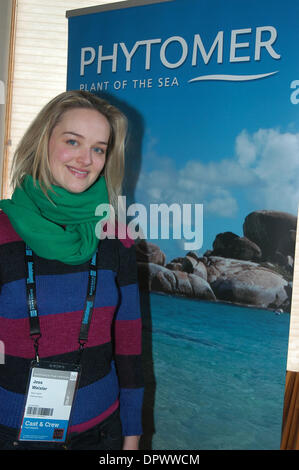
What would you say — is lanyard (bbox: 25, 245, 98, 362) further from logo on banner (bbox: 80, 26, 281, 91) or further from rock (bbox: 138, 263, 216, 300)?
logo on banner (bbox: 80, 26, 281, 91)

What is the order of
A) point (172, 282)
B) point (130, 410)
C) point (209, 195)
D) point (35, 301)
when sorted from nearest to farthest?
point (35, 301) → point (130, 410) → point (209, 195) → point (172, 282)

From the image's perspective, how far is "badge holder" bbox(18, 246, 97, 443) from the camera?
1250 mm

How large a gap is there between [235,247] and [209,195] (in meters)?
0.32

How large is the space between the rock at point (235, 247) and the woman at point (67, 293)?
1.04m

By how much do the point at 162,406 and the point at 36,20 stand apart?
2.62 metres

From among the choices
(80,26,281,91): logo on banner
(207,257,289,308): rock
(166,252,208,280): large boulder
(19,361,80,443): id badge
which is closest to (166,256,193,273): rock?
(166,252,208,280): large boulder

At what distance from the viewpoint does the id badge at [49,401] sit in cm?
126

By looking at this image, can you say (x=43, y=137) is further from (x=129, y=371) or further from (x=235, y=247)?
(x=235, y=247)

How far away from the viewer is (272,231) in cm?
232

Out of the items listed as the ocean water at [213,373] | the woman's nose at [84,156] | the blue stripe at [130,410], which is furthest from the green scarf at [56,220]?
the ocean water at [213,373]

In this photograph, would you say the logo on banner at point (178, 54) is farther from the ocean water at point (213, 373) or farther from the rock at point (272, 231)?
the ocean water at point (213, 373)

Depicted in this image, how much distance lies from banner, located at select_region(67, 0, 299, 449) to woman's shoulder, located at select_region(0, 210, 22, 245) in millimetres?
1331

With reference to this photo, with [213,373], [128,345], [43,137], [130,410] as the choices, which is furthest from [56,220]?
[213,373]

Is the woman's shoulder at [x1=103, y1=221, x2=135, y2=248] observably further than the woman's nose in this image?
Yes
